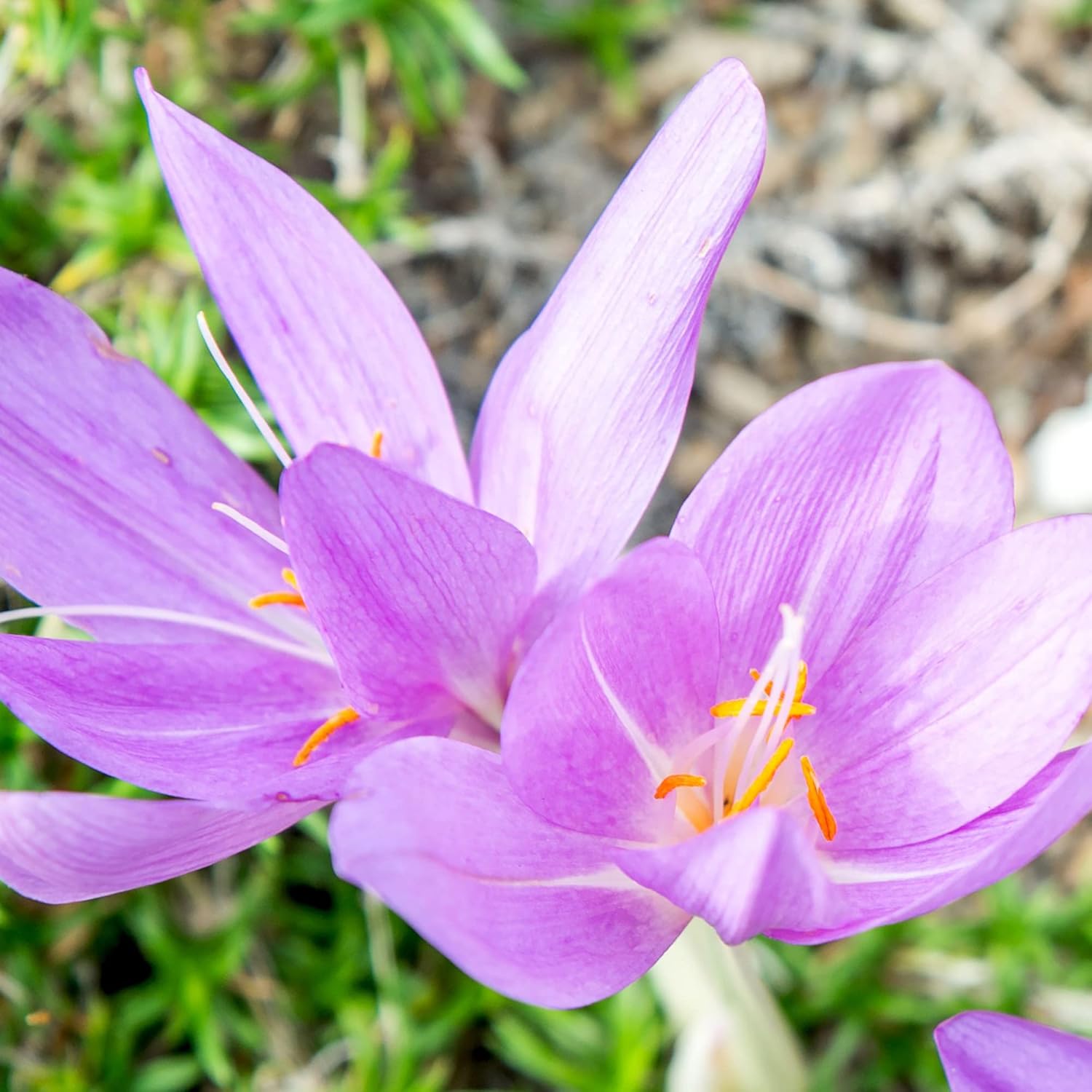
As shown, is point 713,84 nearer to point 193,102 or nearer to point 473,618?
point 473,618

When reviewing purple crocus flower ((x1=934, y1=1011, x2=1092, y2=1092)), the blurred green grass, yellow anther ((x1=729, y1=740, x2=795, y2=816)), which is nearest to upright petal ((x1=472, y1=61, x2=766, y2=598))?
yellow anther ((x1=729, y1=740, x2=795, y2=816))

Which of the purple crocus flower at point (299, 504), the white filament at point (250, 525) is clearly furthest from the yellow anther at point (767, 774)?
the white filament at point (250, 525)

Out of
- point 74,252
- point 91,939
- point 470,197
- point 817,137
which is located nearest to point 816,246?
point 817,137

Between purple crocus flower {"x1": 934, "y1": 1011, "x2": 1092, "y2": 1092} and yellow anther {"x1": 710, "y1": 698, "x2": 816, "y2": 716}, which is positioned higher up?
yellow anther {"x1": 710, "y1": 698, "x2": 816, "y2": 716}

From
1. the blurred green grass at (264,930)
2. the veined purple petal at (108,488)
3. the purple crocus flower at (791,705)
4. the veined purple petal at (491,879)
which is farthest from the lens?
the blurred green grass at (264,930)

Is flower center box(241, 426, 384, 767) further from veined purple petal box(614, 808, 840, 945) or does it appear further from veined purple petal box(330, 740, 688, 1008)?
veined purple petal box(614, 808, 840, 945)

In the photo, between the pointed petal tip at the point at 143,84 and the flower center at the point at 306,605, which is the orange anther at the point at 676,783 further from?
the pointed petal tip at the point at 143,84

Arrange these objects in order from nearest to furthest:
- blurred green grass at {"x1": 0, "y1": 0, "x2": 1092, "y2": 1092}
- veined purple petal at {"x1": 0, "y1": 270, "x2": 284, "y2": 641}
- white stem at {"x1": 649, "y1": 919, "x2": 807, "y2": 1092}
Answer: veined purple petal at {"x1": 0, "y1": 270, "x2": 284, "y2": 641}
white stem at {"x1": 649, "y1": 919, "x2": 807, "y2": 1092}
blurred green grass at {"x1": 0, "y1": 0, "x2": 1092, "y2": 1092}

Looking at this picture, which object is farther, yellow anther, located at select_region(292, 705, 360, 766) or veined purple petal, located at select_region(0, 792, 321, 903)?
yellow anther, located at select_region(292, 705, 360, 766)
